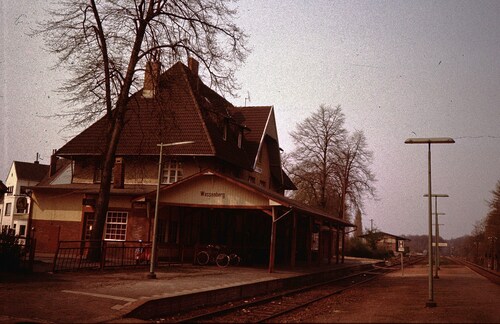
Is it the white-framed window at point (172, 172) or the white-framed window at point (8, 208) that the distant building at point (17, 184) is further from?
the white-framed window at point (172, 172)

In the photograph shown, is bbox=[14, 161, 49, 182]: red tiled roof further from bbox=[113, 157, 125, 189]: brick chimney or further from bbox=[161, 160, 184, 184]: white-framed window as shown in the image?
bbox=[161, 160, 184, 184]: white-framed window

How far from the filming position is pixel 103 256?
1842 cm

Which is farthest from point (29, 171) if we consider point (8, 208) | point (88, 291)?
point (88, 291)

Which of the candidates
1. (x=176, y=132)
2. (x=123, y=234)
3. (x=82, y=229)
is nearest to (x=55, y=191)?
(x=82, y=229)

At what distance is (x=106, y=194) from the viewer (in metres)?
21.4

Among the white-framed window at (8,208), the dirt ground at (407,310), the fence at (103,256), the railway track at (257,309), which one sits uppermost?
the white-framed window at (8,208)

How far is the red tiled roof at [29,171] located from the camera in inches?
2548

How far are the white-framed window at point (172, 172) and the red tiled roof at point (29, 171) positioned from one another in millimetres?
43089

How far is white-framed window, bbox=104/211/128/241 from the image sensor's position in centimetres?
2653

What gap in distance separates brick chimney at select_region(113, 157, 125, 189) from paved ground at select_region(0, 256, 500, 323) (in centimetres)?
962

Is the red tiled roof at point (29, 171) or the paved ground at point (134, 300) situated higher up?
the red tiled roof at point (29, 171)

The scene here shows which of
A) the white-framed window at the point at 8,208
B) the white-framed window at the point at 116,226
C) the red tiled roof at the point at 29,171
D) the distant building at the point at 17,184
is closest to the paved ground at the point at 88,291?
the white-framed window at the point at 116,226

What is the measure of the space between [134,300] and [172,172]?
54.3ft

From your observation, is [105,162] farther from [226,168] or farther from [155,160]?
[226,168]
